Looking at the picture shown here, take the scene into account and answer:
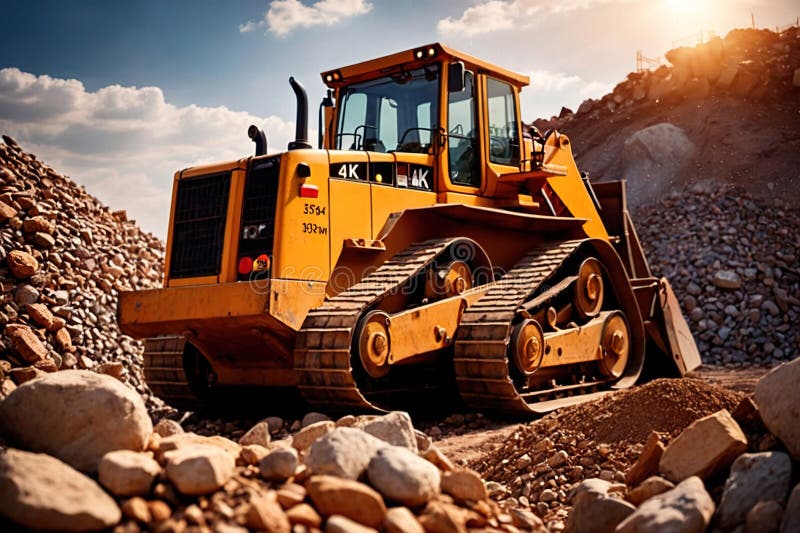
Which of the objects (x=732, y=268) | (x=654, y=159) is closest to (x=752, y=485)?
(x=732, y=268)

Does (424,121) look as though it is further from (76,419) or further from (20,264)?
(20,264)

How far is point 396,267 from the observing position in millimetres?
8508

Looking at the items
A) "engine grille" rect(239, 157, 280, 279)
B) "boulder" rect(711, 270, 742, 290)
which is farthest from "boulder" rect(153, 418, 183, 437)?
"boulder" rect(711, 270, 742, 290)

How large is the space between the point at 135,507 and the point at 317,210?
4.80 meters

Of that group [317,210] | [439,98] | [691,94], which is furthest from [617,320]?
[691,94]

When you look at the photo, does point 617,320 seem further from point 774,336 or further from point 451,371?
point 774,336

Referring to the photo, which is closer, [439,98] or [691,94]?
[439,98]

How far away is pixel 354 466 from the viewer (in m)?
4.27

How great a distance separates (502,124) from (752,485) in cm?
645

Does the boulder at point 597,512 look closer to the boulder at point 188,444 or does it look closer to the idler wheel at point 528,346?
the boulder at point 188,444

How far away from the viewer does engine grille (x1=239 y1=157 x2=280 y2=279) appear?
8.18 m

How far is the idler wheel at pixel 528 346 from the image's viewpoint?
8.77m

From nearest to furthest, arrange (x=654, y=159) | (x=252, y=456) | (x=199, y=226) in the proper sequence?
(x=252, y=456), (x=199, y=226), (x=654, y=159)

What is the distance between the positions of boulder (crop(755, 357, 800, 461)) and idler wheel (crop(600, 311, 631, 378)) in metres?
5.32
